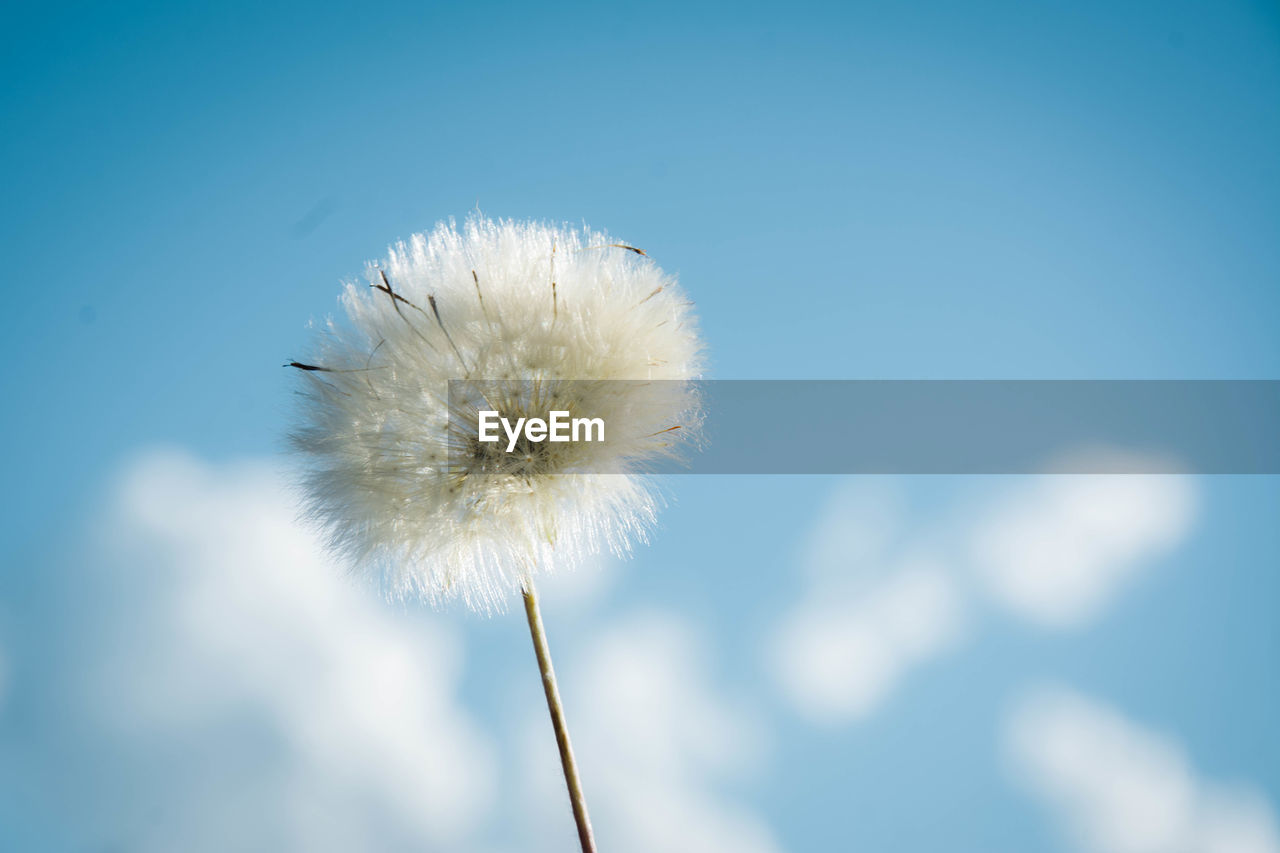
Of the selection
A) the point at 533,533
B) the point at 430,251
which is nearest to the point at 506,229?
the point at 430,251

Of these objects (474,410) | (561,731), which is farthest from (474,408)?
(561,731)

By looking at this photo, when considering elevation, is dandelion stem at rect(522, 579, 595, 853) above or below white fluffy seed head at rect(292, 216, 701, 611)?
below

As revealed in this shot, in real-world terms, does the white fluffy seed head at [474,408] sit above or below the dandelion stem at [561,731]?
above

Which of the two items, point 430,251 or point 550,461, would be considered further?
point 430,251

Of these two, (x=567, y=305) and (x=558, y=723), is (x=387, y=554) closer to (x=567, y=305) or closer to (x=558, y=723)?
(x=558, y=723)
